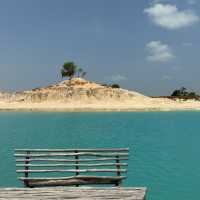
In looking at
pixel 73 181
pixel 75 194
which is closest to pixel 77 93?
pixel 73 181

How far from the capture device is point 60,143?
1531 inches

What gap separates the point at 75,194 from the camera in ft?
41.8

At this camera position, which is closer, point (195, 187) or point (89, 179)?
point (89, 179)

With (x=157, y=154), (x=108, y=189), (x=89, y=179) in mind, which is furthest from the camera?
(x=157, y=154)

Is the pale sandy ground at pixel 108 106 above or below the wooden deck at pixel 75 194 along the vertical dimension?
above

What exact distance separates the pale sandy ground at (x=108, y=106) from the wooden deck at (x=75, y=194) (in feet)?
367

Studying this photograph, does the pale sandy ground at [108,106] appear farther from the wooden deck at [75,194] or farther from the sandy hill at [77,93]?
the wooden deck at [75,194]

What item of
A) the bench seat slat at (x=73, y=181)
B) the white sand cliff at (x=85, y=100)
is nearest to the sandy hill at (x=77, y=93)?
the white sand cliff at (x=85, y=100)

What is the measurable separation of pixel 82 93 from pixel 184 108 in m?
Answer: 36.9

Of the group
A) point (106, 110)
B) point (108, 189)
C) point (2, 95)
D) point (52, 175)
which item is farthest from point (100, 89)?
point (108, 189)

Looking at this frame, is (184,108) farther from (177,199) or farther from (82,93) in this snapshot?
(177,199)

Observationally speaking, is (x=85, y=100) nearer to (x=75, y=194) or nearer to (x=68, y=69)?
(x=68, y=69)

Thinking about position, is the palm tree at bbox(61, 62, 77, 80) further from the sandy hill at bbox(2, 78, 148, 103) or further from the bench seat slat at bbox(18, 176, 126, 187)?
the bench seat slat at bbox(18, 176, 126, 187)

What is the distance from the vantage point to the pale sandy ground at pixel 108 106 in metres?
127
